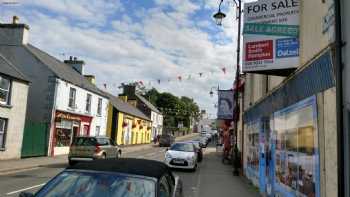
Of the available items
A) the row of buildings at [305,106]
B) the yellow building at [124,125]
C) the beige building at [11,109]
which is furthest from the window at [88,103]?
the row of buildings at [305,106]

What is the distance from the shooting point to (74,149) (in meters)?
20.6

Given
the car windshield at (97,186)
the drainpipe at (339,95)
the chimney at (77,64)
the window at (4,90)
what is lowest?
the car windshield at (97,186)

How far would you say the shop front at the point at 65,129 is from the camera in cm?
2872

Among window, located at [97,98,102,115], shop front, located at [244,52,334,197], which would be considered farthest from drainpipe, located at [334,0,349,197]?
window, located at [97,98,102,115]

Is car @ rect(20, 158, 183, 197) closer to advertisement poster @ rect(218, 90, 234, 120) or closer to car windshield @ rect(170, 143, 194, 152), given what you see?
car windshield @ rect(170, 143, 194, 152)

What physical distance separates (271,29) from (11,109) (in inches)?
723

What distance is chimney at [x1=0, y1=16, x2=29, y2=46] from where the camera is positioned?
28.7m

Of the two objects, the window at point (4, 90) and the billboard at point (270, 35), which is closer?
the billboard at point (270, 35)

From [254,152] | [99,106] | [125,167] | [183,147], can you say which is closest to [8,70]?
[183,147]

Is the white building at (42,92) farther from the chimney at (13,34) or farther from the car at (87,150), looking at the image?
the car at (87,150)

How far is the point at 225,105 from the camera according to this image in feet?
94.0

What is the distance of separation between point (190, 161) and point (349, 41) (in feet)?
50.5

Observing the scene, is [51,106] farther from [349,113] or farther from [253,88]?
[349,113]

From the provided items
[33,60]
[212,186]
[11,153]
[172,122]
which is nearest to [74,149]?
[11,153]
